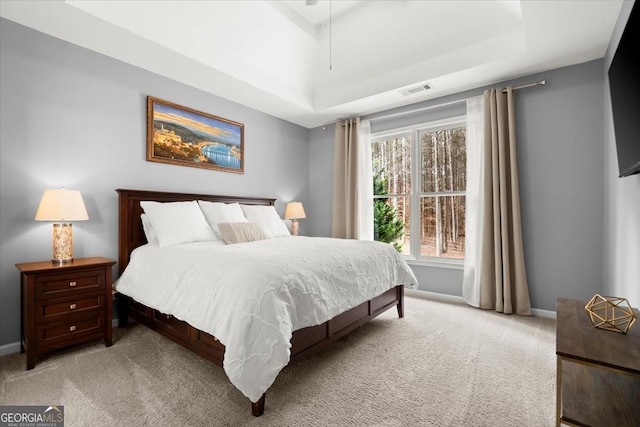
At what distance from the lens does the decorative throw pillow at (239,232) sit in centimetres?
291

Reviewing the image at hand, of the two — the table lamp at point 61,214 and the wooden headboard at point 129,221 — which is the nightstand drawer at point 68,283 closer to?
the table lamp at point 61,214

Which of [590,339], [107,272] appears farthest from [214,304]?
[590,339]

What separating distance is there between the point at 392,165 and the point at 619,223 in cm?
260

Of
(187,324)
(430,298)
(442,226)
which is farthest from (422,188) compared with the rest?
(187,324)

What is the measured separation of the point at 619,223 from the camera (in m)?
2.38

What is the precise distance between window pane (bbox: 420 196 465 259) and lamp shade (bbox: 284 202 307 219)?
179 centimetres

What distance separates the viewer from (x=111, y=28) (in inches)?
96.8

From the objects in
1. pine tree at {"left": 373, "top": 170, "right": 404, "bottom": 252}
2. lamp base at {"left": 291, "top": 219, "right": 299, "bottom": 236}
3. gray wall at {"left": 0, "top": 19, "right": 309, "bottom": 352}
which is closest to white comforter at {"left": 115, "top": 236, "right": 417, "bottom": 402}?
gray wall at {"left": 0, "top": 19, "right": 309, "bottom": 352}

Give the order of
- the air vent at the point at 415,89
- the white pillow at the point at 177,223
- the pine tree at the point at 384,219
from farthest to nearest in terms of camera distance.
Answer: the pine tree at the point at 384,219
the air vent at the point at 415,89
the white pillow at the point at 177,223

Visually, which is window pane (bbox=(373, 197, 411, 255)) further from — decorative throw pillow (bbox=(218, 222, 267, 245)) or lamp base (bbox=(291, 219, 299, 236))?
decorative throw pillow (bbox=(218, 222, 267, 245))

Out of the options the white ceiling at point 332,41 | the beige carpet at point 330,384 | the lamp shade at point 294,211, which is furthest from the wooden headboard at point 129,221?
the lamp shade at point 294,211

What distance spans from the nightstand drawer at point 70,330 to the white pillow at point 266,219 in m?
1.73

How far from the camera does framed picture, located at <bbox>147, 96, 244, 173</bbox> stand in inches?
127

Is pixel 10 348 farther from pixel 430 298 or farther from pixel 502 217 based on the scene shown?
pixel 502 217
